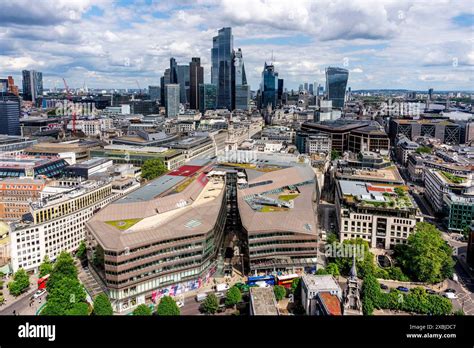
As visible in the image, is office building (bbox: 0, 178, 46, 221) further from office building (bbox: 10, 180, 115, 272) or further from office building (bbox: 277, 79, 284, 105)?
office building (bbox: 277, 79, 284, 105)

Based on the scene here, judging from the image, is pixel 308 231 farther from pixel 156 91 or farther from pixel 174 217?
pixel 156 91

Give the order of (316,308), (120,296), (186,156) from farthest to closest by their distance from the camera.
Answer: (186,156) → (120,296) → (316,308)

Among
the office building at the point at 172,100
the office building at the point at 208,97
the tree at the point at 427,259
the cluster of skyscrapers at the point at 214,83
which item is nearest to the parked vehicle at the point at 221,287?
the tree at the point at 427,259

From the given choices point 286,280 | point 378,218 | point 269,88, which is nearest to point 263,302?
point 286,280

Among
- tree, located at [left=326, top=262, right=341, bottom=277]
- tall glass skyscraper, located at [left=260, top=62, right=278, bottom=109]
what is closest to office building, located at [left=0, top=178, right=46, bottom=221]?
tree, located at [left=326, top=262, right=341, bottom=277]

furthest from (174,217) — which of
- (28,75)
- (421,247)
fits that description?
(28,75)

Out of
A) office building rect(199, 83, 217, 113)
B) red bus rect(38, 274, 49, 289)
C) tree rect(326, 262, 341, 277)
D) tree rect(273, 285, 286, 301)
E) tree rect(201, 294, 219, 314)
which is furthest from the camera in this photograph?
office building rect(199, 83, 217, 113)

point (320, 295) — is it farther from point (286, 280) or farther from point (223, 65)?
point (223, 65)
